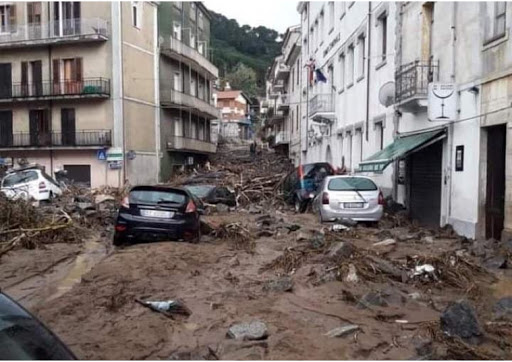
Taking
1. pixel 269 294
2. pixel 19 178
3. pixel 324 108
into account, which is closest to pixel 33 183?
pixel 19 178

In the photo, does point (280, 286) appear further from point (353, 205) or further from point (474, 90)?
point (353, 205)

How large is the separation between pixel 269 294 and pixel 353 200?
7.66 meters

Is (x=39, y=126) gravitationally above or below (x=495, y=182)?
above

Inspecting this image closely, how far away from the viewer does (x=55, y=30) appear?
35.5 m

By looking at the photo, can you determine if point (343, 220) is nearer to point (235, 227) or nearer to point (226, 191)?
point (235, 227)

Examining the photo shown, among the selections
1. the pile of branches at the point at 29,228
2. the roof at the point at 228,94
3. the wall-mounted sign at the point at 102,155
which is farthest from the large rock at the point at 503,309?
the roof at the point at 228,94

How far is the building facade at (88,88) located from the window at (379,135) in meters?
20.0

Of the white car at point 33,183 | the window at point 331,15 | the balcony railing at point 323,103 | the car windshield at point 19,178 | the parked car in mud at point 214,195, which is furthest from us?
the window at point 331,15

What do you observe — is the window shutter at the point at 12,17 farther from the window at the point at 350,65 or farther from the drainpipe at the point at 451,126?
the drainpipe at the point at 451,126

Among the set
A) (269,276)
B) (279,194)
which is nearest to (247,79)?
(279,194)

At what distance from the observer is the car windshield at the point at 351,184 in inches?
572

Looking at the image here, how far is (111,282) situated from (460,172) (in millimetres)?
8785

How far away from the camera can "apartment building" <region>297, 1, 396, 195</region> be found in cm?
1886

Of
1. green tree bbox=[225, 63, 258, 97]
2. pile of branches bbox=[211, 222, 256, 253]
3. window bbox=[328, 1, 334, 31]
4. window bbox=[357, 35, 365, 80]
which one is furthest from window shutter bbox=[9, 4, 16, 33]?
green tree bbox=[225, 63, 258, 97]
